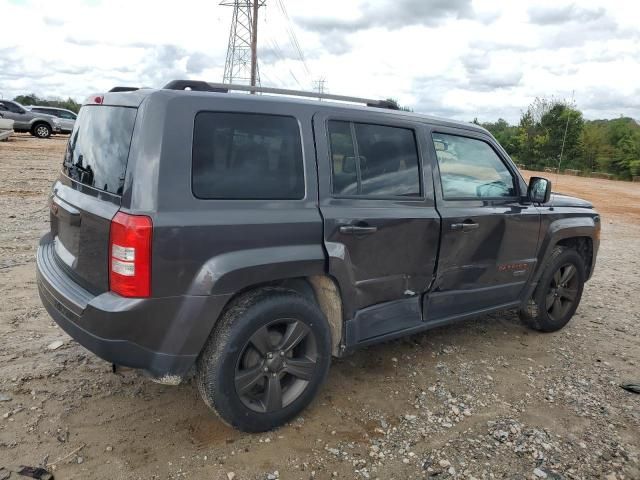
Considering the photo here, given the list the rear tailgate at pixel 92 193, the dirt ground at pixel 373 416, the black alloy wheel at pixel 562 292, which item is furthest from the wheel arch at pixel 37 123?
the black alloy wheel at pixel 562 292

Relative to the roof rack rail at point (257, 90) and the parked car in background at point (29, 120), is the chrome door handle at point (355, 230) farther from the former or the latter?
the parked car in background at point (29, 120)

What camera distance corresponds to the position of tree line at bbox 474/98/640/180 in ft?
116

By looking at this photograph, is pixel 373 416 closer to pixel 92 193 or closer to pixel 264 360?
pixel 264 360

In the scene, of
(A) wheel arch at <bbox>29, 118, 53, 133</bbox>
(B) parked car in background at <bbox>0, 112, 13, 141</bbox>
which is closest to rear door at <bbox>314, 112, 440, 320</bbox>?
(B) parked car in background at <bbox>0, 112, 13, 141</bbox>

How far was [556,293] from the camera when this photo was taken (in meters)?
4.73

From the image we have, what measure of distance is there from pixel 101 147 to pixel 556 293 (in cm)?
403

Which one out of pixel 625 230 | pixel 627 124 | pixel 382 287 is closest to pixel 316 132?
pixel 382 287

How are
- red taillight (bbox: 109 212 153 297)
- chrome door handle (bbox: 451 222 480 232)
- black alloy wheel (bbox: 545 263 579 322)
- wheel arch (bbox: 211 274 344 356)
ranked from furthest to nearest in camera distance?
black alloy wheel (bbox: 545 263 579 322), chrome door handle (bbox: 451 222 480 232), wheel arch (bbox: 211 274 344 356), red taillight (bbox: 109 212 153 297)

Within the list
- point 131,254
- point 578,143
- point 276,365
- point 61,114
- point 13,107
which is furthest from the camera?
point 578,143

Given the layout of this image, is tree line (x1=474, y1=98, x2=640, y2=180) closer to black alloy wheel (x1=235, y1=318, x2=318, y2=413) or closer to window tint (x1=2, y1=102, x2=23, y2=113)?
window tint (x1=2, y1=102, x2=23, y2=113)

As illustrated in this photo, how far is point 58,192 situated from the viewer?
3.16 meters

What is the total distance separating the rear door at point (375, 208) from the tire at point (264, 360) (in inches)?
12.8

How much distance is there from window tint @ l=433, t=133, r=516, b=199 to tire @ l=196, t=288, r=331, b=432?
57.5 inches

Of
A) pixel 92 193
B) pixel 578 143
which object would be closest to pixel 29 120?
pixel 92 193
